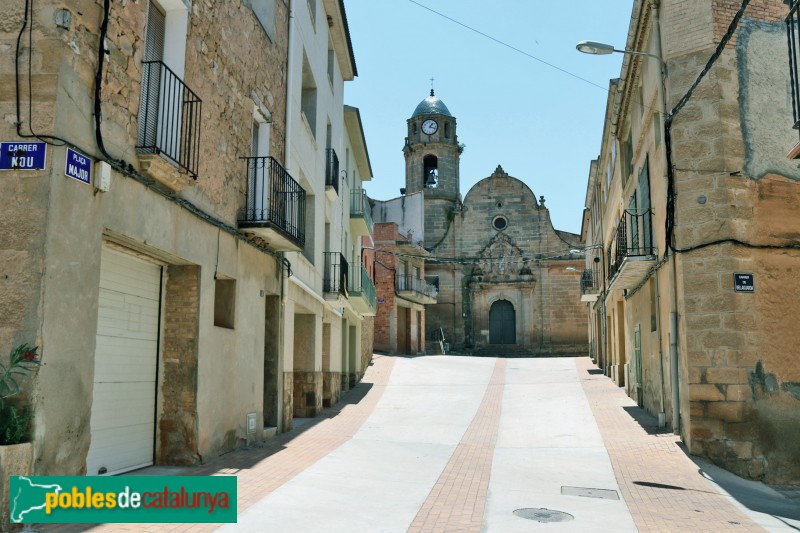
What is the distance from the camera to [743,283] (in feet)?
33.7

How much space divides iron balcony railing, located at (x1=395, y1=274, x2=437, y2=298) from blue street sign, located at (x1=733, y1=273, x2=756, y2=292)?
911 inches

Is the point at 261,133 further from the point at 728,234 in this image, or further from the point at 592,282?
the point at 592,282

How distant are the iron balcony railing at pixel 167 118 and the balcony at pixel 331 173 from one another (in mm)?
8788

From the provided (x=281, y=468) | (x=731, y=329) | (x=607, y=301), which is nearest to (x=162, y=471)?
(x=281, y=468)

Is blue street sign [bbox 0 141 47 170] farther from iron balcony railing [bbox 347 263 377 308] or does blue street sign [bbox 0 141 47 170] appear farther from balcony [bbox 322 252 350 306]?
iron balcony railing [bbox 347 263 377 308]

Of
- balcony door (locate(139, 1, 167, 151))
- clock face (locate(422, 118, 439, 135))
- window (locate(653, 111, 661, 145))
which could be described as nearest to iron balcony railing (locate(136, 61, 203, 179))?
balcony door (locate(139, 1, 167, 151))

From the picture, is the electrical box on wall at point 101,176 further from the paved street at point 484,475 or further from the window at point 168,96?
the paved street at point 484,475

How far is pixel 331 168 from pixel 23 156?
39.7 feet

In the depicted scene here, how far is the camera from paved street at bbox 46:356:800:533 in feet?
21.8

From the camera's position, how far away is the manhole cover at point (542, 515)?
681 cm

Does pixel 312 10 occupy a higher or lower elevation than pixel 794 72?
higher

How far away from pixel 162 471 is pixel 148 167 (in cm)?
351

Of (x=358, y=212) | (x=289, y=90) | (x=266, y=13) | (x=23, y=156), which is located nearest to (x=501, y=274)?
(x=358, y=212)

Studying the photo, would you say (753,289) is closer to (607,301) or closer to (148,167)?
(148,167)
